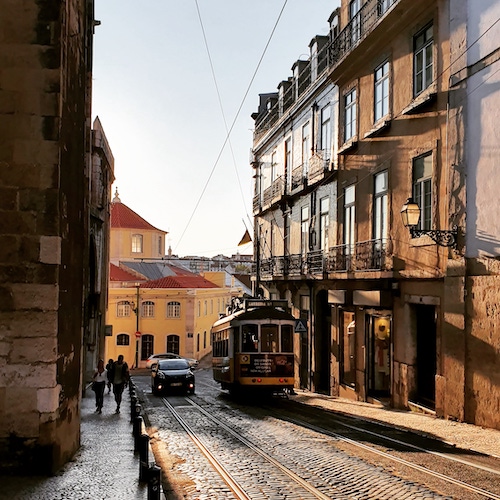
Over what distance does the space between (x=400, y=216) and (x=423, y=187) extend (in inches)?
54.6

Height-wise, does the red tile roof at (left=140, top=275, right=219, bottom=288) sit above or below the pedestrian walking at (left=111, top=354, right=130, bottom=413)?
above

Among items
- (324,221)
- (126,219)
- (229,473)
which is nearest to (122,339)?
(126,219)

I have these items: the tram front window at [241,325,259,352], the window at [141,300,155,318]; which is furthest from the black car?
the window at [141,300,155,318]

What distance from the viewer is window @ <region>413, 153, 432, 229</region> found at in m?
16.8

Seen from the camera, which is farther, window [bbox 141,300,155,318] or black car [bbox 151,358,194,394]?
window [bbox 141,300,155,318]

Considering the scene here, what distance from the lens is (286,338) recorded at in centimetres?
2116

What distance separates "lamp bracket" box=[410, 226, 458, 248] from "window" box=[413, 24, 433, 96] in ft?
12.8

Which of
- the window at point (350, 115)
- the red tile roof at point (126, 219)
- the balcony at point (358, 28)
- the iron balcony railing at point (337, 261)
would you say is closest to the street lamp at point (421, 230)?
the iron balcony railing at point (337, 261)

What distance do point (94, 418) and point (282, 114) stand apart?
63.6 feet

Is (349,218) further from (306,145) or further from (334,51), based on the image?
(306,145)

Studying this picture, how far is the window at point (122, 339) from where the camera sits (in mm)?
56303

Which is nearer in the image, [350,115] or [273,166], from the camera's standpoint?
[350,115]

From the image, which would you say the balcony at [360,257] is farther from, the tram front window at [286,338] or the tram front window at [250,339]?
the tram front window at [250,339]

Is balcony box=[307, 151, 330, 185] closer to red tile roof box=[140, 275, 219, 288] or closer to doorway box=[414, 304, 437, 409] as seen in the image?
doorway box=[414, 304, 437, 409]
